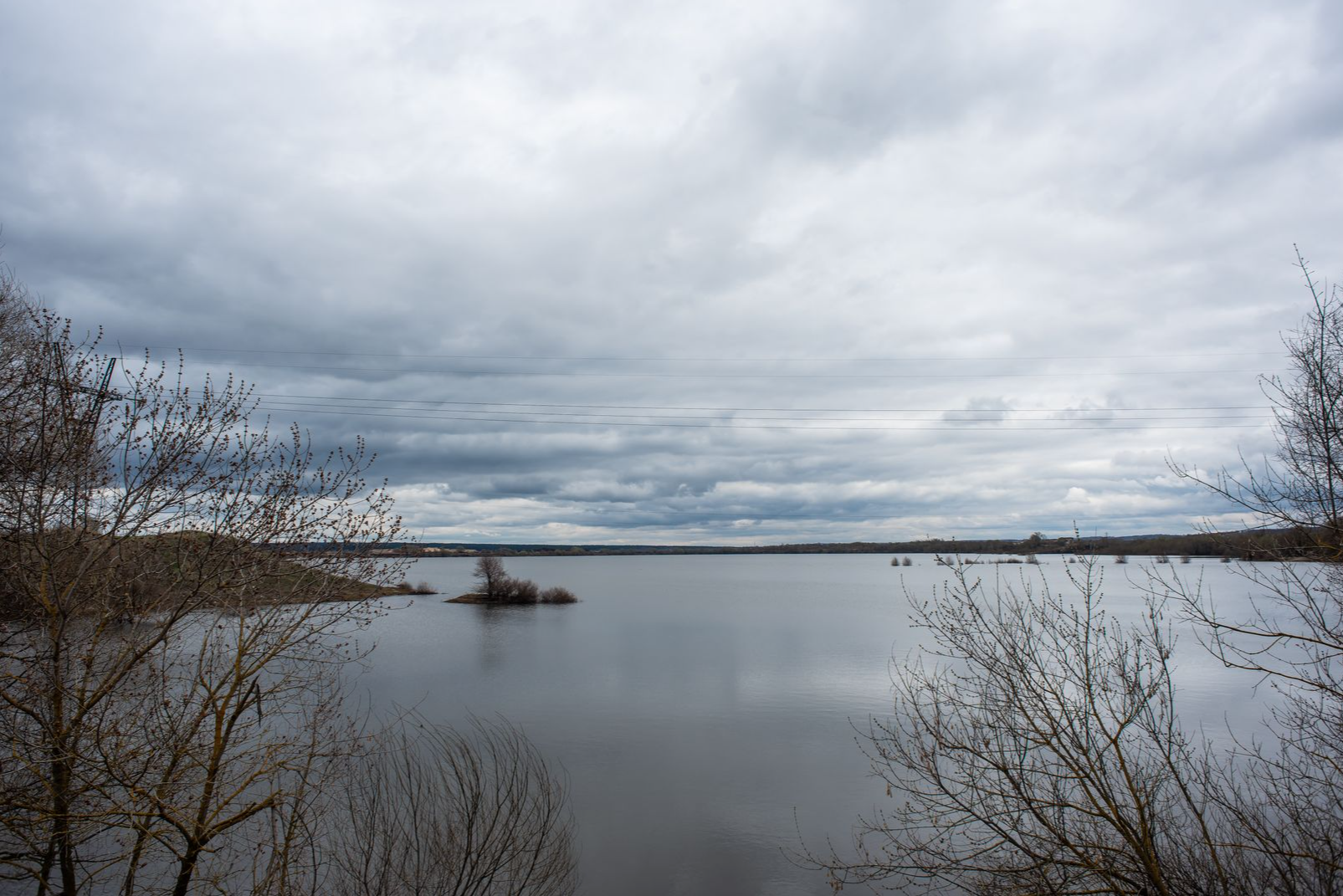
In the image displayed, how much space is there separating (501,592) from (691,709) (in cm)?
4097

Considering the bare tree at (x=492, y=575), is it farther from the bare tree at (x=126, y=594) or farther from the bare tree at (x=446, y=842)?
the bare tree at (x=126, y=594)

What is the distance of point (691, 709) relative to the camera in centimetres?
2495

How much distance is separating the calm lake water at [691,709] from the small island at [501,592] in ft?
36.6

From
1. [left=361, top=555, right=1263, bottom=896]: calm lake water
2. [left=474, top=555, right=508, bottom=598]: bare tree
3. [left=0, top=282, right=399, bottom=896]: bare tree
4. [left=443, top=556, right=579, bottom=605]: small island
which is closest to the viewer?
[left=0, top=282, right=399, bottom=896]: bare tree

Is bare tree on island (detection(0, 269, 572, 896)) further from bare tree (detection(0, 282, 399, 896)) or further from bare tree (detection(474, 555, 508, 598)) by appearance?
bare tree (detection(474, 555, 508, 598))

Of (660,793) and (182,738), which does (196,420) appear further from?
(660,793)

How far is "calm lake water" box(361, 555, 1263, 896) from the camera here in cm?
1402

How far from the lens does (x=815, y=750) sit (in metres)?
19.9

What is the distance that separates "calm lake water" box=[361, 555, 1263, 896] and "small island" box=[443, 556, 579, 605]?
11.2 m

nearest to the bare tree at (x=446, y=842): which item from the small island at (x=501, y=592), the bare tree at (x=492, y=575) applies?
the small island at (x=501, y=592)

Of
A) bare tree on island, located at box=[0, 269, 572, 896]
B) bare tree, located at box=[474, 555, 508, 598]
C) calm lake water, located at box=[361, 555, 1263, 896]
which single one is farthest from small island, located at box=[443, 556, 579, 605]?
bare tree on island, located at box=[0, 269, 572, 896]

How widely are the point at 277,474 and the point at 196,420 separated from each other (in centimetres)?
101

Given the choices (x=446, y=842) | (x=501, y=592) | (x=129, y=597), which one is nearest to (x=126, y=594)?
(x=129, y=597)

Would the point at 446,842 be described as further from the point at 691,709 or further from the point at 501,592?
the point at 501,592
